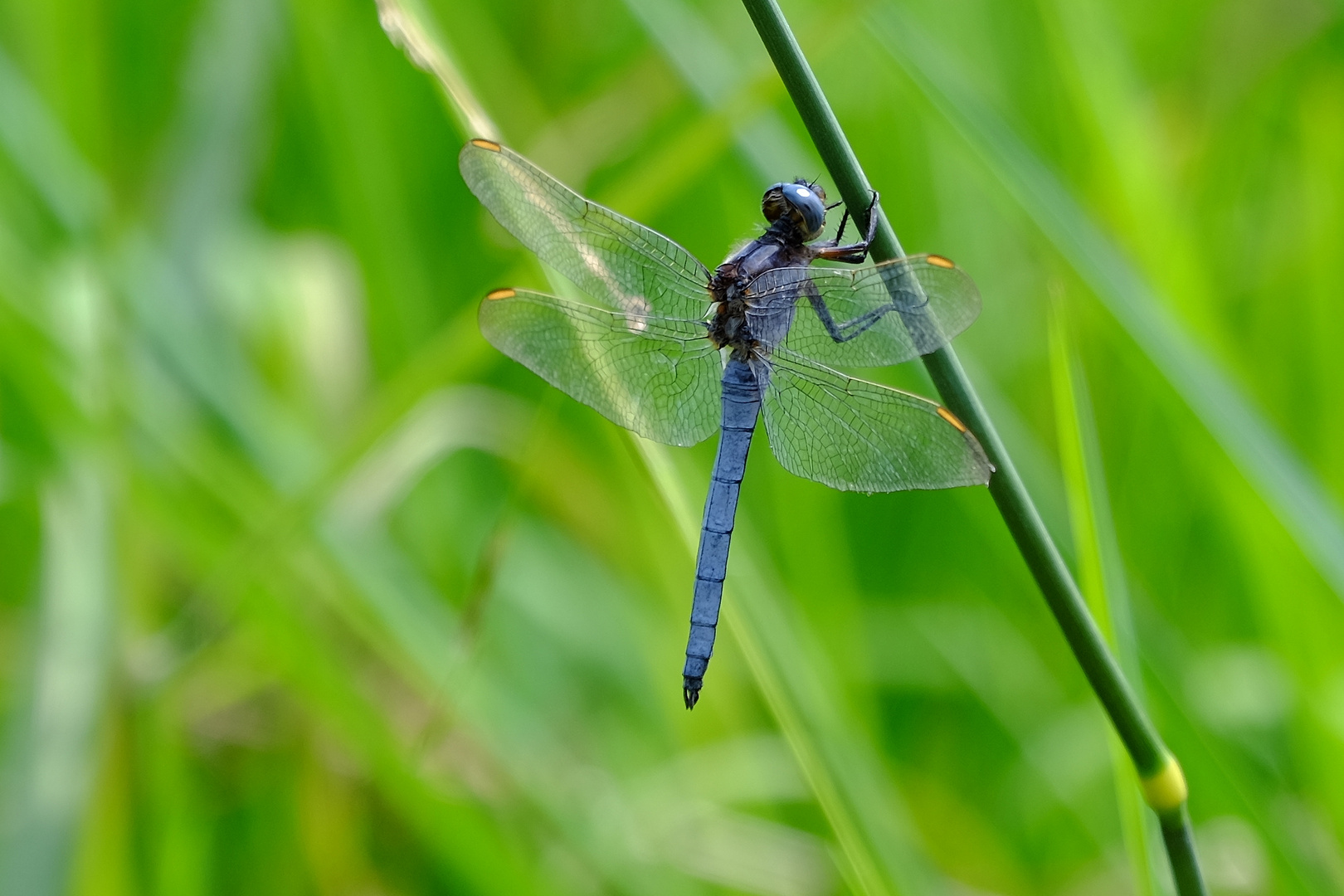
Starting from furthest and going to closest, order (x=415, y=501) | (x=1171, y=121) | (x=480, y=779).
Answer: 1. (x=1171, y=121)
2. (x=415, y=501)
3. (x=480, y=779)

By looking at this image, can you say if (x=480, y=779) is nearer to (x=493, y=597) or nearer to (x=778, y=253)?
→ (x=493, y=597)

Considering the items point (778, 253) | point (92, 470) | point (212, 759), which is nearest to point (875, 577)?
point (778, 253)

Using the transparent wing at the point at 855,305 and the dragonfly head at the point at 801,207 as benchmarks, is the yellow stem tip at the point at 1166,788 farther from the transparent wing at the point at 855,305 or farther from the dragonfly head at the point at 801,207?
the dragonfly head at the point at 801,207

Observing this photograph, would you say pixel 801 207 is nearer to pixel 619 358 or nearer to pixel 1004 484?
pixel 619 358

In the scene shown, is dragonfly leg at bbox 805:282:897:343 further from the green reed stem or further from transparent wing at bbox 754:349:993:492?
the green reed stem

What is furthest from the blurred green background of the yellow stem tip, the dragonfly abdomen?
the yellow stem tip

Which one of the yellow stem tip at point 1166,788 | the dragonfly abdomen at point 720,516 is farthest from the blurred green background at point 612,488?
the yellow stem tip at point 1166,788
